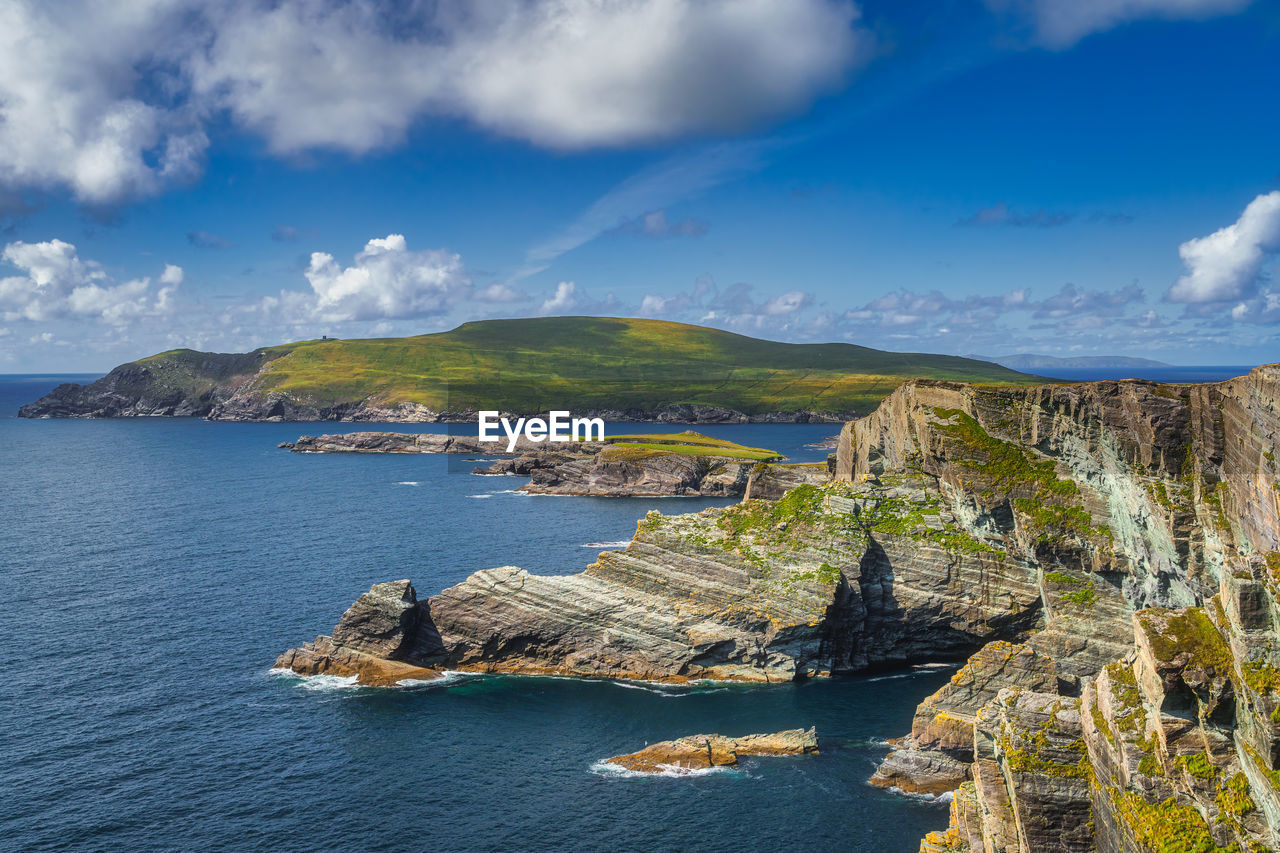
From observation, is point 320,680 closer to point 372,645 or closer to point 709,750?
point 372,645

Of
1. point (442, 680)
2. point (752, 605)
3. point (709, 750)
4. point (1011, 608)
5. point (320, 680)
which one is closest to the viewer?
point (709, 750)

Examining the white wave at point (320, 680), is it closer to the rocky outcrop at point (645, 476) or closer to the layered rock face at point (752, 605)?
the layered rock face at point (752, 605)

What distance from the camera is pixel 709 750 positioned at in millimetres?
56969

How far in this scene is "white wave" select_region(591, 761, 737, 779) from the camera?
181ft

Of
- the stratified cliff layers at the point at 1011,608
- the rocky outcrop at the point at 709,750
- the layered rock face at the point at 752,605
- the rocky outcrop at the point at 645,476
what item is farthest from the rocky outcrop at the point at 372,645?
the rocky outcrop at the point at 645,476

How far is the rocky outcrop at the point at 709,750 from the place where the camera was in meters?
56.3

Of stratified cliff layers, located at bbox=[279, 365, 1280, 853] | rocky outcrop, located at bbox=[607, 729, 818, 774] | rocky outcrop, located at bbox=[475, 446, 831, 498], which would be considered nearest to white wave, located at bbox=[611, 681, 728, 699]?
stratified cliff layers, located at bbox=[279, 365, 1280, 853]

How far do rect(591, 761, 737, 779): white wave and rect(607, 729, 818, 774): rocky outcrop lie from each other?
72mm

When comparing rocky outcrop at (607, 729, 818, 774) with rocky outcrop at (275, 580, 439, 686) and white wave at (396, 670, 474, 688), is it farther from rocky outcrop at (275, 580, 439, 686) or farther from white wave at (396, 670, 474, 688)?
rocky outcrop at (275, 580, 439, 686)

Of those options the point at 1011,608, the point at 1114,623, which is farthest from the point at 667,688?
the point at 1114,623

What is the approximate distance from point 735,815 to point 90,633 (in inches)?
2558

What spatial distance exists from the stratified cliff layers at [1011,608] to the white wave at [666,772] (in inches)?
394

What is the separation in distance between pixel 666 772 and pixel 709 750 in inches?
132

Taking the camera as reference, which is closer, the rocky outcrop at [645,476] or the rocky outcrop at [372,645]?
the rocky outcrop at [372,645]
